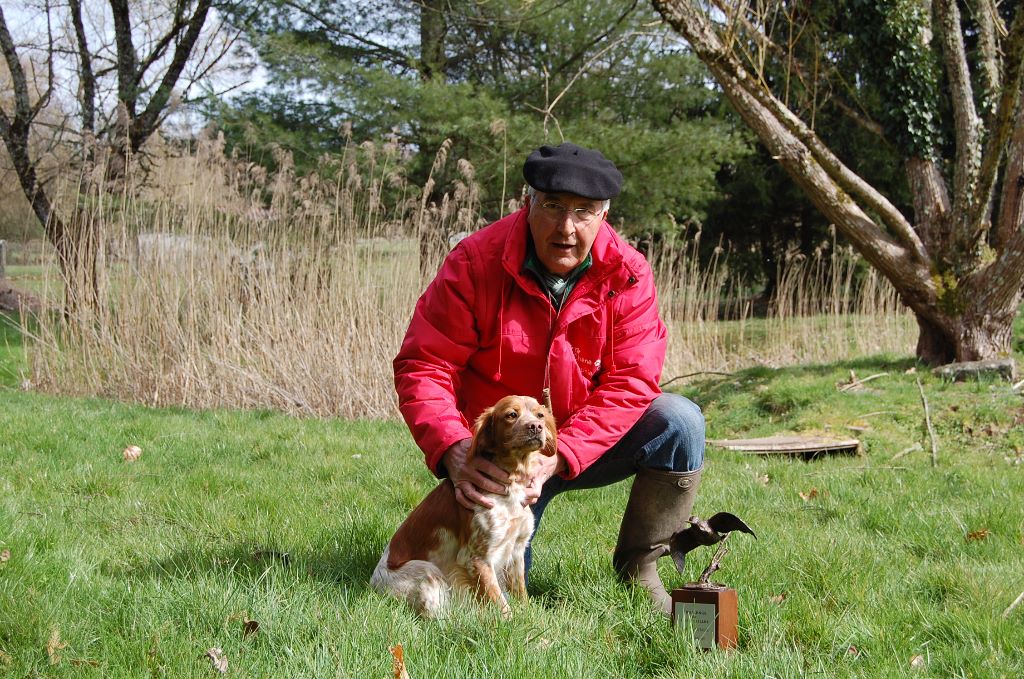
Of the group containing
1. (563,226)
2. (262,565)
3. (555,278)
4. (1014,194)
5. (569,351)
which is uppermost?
(1014,194)

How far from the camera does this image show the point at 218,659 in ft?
7.99

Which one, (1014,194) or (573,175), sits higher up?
(1014,194)

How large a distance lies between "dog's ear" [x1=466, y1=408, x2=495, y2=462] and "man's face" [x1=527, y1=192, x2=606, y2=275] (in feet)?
1.97

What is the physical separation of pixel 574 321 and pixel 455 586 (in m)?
0.97

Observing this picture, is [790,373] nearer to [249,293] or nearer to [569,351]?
[249,293]

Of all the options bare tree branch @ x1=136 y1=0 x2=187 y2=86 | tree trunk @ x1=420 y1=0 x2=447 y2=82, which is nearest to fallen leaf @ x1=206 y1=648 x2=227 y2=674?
bare tree branch @ x1=136 y1=0 x2=187 y2=86

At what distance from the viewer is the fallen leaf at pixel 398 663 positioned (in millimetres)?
2395

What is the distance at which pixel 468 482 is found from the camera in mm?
2904

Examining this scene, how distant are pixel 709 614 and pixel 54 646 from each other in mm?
1817

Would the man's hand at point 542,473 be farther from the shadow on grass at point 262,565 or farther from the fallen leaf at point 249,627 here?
the fallen leaf at point 249,627

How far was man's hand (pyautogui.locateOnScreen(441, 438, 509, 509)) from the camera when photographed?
287cm

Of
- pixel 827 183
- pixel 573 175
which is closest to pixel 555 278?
pixel 573 175

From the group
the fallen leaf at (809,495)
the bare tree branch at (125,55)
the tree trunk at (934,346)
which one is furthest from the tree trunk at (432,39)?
the fallen leaf at (809,495)

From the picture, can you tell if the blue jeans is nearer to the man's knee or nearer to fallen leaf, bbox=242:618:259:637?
the man's knee
